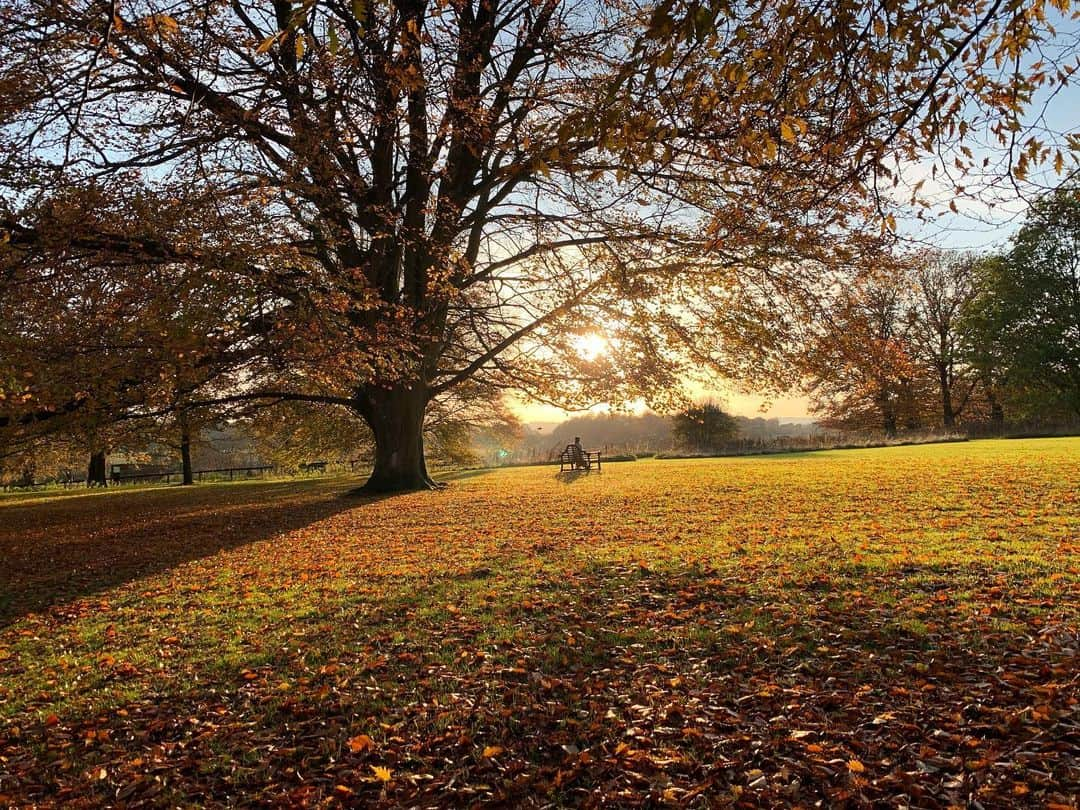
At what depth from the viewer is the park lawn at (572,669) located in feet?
10.1

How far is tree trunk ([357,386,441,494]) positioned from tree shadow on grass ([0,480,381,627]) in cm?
149

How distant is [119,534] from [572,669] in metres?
11.1

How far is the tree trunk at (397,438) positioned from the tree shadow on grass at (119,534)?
1.49 m

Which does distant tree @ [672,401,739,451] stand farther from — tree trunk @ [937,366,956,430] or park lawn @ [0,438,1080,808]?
park lawn @ [0,438,1080,808]

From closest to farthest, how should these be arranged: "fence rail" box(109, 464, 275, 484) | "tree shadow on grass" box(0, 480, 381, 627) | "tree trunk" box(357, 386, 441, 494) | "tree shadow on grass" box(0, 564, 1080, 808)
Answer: "tree shadow on grass" box(0, 564, 1080, 808)
"tree shadow on grass" box(0, 480, 381, 627)
"tree trunk" box(357, 386, 441, 494)
"fence rail" box(109, 464, 275, 484)

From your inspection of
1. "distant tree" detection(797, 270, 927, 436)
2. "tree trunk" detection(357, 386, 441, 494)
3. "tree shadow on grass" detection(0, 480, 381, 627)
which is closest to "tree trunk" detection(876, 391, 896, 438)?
"distant tree" detection(797, 270, 927, 436)

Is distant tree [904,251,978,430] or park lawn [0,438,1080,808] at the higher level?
distant tree [904,251,978,430]

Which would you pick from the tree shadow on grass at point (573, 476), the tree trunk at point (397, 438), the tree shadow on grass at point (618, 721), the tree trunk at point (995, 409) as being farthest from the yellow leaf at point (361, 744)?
the tree trunk at point (995, 409)

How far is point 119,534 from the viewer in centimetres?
1188

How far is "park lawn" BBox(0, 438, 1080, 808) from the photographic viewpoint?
307 cm

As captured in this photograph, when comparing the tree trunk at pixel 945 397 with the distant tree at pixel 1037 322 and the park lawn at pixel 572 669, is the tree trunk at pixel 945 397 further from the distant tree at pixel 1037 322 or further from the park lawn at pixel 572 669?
the park lawn at pixel 572 669

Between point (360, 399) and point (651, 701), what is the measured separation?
1574cm

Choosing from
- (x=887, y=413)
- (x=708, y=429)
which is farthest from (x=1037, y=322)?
(x=708, y=429)

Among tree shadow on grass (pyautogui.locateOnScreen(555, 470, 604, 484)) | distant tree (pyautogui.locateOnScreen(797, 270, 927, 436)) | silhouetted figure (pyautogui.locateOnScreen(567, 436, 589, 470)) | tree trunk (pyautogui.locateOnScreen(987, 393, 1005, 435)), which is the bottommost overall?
tree shadow on grass (pyautogui.locateOnScreen(555, 470, 604, 484))
